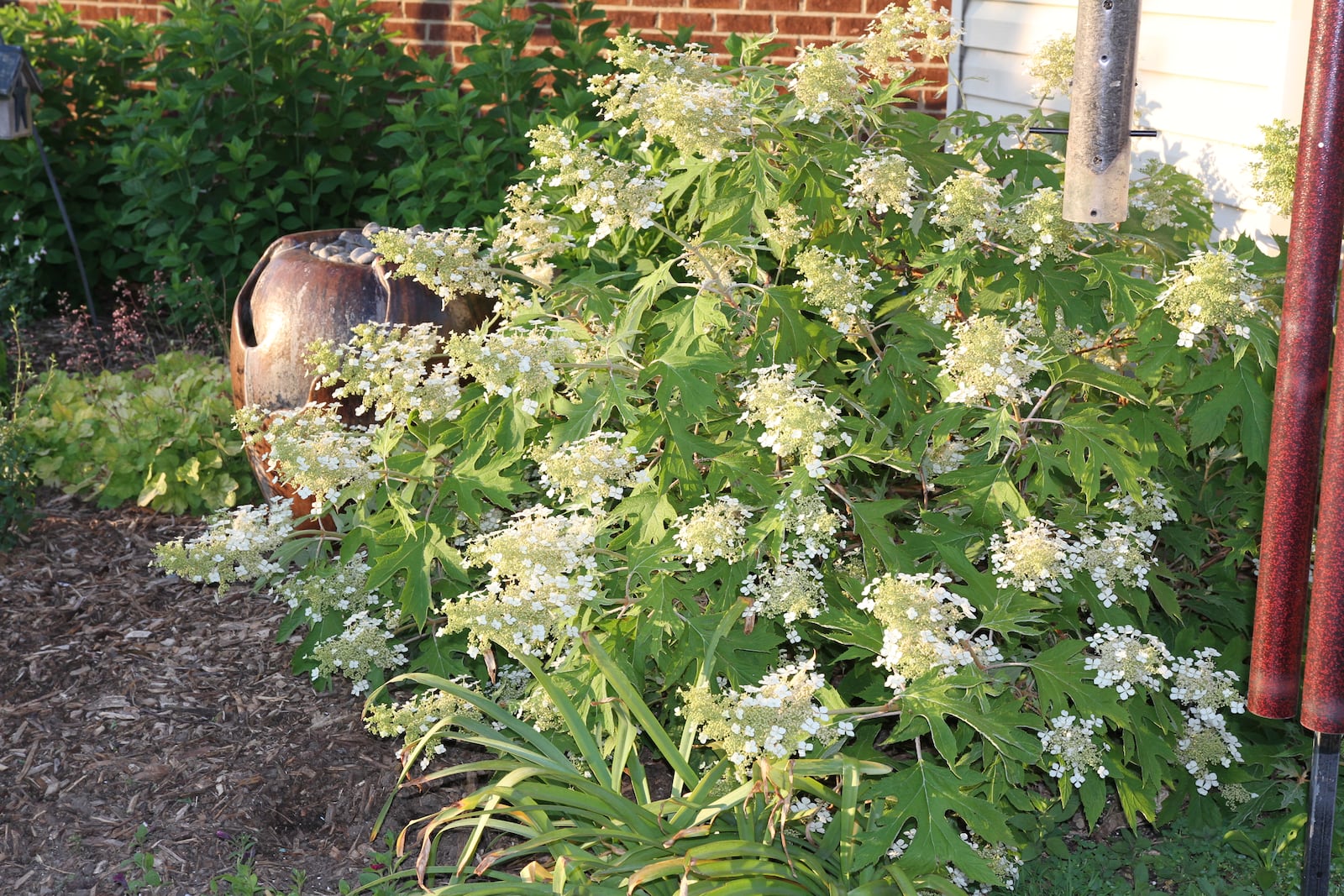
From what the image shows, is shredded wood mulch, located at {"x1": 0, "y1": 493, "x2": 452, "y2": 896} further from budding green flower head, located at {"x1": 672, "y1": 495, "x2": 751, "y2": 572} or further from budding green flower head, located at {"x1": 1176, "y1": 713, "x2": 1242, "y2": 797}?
budding green flower head, located at {"x1": 1176, "y1": 713, "x2": 1242, "y2": 797}

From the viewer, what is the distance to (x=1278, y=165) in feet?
11.2

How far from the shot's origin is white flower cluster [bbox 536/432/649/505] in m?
2.69

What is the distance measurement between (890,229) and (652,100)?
697 mm

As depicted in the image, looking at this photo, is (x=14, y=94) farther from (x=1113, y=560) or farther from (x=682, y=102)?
(x=1113, y=560)

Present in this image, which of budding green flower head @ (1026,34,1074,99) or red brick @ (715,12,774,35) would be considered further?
red brick @ (715,12,774,35)

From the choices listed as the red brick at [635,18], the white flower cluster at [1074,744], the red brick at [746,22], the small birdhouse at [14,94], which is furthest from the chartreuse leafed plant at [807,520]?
the small birdhouse at [14,94]

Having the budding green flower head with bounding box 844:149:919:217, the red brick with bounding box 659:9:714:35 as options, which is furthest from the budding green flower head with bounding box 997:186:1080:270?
the red brick with bounding box 659:9:714:35

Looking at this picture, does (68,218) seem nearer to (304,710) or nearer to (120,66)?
(120,66)

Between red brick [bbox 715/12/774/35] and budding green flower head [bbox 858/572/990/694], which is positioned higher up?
red brick [bbox 715/12/774/35]

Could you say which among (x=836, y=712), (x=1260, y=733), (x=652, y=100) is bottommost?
(x=1260, y=733)

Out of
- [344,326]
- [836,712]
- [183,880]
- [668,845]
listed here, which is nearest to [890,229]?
[836,712]

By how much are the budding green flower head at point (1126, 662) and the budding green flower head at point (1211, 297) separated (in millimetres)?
637

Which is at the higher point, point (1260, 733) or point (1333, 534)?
point (1333, 534)

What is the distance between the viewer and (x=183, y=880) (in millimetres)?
3016
